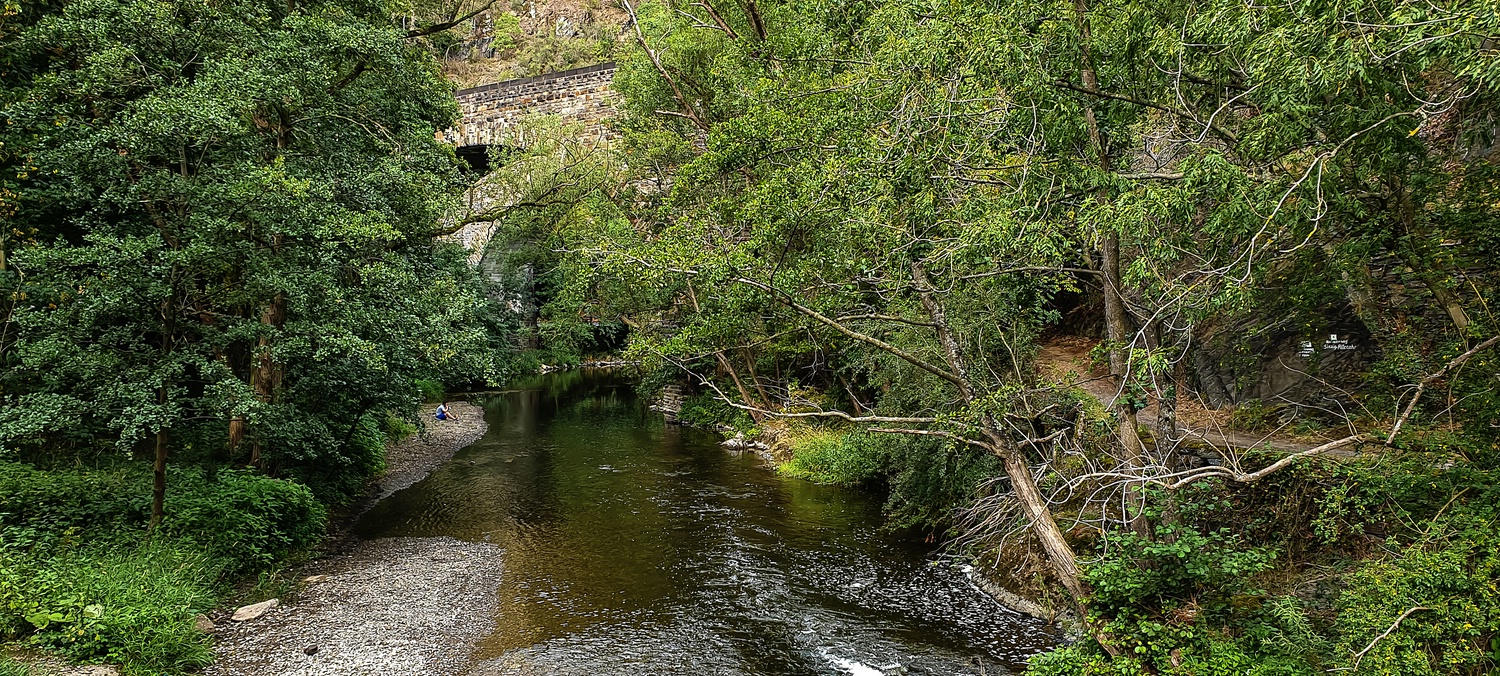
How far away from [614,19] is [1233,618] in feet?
155

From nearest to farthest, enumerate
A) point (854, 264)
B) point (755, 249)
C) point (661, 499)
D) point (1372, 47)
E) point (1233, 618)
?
point (1372, 47), point (1233, 618), point (854, 264), point (755, 249), point (661, 499)

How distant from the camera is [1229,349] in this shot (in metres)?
9.91

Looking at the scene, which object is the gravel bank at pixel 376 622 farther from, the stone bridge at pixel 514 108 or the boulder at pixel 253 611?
the stone bridge at pixel 514 108

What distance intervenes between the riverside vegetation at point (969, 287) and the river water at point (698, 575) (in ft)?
3.45

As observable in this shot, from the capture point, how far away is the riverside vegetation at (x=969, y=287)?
16.7 feet

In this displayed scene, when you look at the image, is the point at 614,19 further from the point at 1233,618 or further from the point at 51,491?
the point at 1233,618

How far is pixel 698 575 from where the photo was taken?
1010 cm

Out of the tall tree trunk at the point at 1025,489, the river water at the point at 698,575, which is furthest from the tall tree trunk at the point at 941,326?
the river water at the point at 698,575

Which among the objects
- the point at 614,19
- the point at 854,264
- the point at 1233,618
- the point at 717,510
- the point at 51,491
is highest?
the point at 614,19

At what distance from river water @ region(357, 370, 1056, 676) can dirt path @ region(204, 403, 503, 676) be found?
0.40 meters

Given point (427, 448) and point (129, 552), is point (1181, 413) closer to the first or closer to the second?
point (129, 552)

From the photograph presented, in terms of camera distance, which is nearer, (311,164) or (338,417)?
(311,164)

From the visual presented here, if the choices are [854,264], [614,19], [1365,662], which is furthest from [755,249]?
[614,19]

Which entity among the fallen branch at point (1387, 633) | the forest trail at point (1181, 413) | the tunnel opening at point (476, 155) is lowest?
the fallen branch at point (1387, 633)
